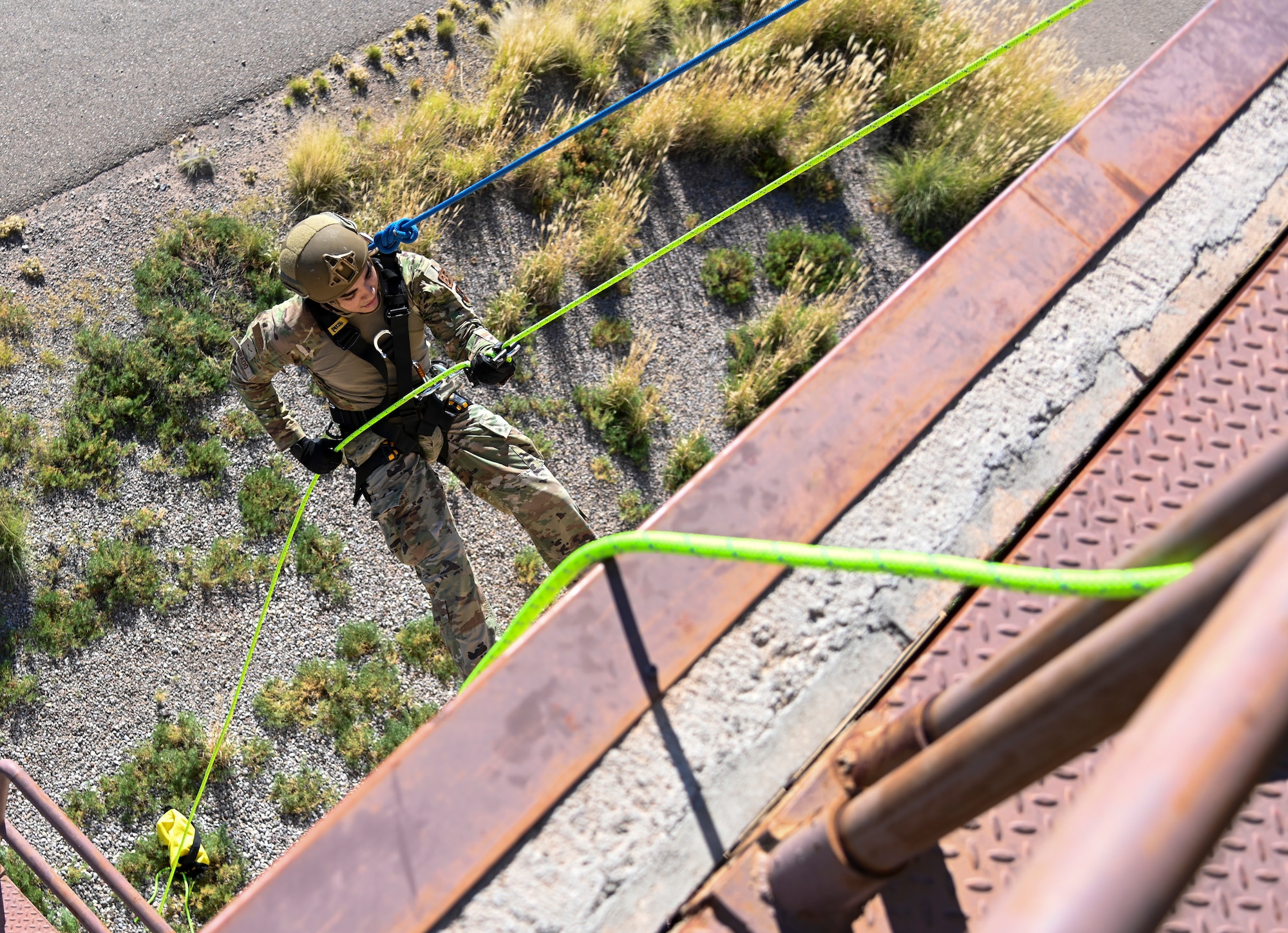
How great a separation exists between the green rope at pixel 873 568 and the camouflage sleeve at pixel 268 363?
8.48ft

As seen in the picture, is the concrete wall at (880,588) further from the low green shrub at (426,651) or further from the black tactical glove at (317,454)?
the low green shrub at (426,651)

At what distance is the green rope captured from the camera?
5.08 feet

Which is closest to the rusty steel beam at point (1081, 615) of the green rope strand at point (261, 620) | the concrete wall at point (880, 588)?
the concrete wall at point (880, 588)

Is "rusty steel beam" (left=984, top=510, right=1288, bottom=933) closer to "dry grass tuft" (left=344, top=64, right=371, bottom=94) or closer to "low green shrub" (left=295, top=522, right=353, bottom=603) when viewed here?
"low green shrub" (left=295, top=522, right=353, bottom=603)

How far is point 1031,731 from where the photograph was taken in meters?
1.37

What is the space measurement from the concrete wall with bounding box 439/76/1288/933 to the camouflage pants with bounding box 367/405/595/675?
242 centimetres

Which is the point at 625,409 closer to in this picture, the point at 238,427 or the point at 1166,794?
the point at 238,427

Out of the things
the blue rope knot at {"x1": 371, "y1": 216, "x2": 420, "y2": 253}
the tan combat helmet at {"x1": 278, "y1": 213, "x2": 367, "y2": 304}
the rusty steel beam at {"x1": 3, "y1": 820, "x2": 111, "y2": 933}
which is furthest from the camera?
the blue rope knot at {"x1": 371, "y1": 216, "x2": 420, "y2": 253}

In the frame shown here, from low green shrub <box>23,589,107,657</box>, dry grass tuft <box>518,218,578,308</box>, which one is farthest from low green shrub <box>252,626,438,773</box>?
dry grass tuft <box>518,218,578,308</box>

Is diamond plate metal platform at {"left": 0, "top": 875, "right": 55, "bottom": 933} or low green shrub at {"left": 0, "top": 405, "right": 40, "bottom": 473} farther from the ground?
low green shrub at {"left": 0, "top": 405, "right": 40, "bottom": 473}

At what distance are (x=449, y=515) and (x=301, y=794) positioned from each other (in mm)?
1873

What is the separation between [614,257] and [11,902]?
16.4ft

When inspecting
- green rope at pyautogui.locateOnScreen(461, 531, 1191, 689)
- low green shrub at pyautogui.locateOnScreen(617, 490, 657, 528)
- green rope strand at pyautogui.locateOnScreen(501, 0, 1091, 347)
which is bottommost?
low green shrub at pyautogui.locateOnScreen(617, 490, 657, 528)

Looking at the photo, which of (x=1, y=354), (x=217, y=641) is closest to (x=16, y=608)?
(x=217, y=641)
